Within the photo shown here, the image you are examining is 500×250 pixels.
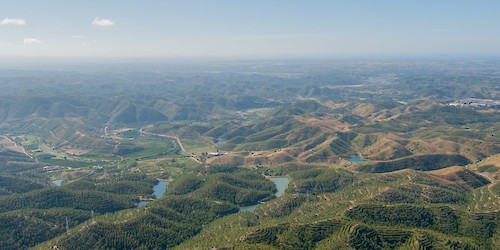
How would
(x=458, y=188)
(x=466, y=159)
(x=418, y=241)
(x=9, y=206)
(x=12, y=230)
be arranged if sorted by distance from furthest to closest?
(x=466, y=159) < (x=458, y=188) < (x=9, y=206) < (x=12, y=230) < (x=418, y=241)

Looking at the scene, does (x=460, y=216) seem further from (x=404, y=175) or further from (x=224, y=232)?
(x=224, y=232)

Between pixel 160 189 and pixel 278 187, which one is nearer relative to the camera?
pixel 278 187

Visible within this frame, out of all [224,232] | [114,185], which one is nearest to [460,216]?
[224,232]

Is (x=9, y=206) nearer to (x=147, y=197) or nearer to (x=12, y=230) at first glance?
(x=12, y=230)

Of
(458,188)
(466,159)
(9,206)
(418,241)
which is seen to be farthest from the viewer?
(466,159)

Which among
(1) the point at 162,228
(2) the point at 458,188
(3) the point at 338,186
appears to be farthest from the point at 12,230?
(2) the point at 458,188

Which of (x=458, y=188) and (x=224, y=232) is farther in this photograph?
(x=458, y=188)

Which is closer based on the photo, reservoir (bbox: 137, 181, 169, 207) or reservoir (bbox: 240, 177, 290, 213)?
reservoir (bbox: 240, 177, 290, 213)

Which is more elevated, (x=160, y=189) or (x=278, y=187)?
(x=278, y=187)

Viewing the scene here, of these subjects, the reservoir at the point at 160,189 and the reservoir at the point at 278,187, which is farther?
the reservoir at the point at 160,189
